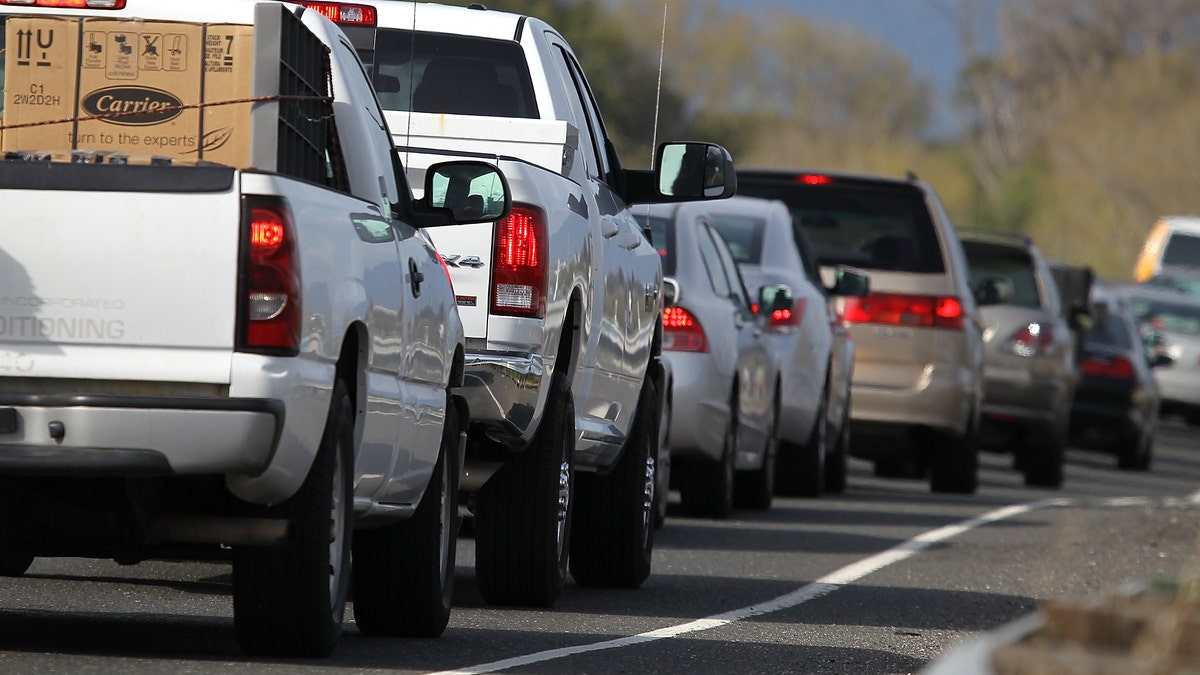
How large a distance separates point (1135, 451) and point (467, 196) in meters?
18.1

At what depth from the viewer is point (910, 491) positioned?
18.5 m

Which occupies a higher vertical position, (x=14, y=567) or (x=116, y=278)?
(x=116, y=278)

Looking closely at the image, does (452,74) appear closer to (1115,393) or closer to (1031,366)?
(1031,366)

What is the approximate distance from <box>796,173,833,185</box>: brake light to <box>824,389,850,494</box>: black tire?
1520mm

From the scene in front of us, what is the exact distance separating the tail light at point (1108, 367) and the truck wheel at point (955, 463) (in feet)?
22.8

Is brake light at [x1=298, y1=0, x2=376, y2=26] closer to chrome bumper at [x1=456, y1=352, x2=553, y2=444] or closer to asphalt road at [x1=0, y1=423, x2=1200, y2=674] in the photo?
chrome bumper at [x1=456, y1=352, x2=553, y2=444]

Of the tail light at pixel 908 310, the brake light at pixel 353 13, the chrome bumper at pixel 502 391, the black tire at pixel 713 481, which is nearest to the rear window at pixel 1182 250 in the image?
the tail light at pixel 908 310

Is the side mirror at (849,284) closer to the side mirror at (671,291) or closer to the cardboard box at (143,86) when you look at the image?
the side mirror at (671,291)

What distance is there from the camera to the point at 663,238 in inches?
520

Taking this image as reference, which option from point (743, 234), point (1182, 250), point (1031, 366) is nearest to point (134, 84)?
point (743, 234)

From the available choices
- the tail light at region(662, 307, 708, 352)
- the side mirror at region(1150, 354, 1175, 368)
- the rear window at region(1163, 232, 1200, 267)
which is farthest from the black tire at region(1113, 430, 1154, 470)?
the rear window at region(1163, 232, 1200, 267)

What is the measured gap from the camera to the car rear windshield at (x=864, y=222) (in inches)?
653

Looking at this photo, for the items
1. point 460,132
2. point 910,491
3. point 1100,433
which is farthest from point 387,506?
point 1100,433

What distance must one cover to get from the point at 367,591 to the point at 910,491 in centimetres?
1108
